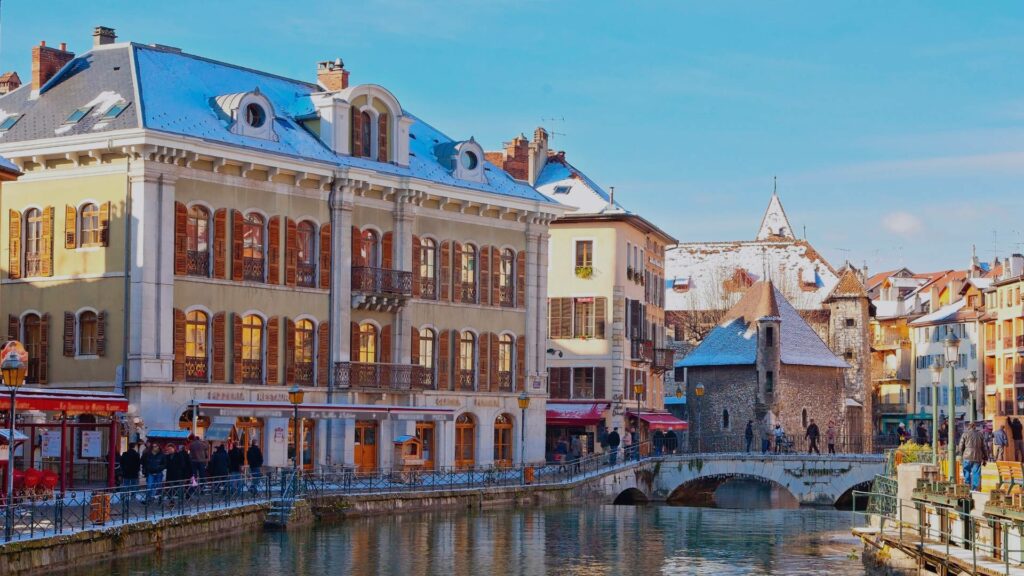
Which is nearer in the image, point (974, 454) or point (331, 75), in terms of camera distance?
point (974, 454)

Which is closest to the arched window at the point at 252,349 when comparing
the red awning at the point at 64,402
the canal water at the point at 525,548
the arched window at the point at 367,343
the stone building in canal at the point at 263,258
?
the stone building in canal at the point at 263,258

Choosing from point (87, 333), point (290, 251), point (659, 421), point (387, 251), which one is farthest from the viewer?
point (659, 421)

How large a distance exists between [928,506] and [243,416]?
21.5 metres

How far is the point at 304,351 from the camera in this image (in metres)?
49.9

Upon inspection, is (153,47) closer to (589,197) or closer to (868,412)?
(589,197)

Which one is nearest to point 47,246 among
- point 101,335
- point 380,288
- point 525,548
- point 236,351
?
point 101,335

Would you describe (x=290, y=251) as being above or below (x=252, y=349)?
above

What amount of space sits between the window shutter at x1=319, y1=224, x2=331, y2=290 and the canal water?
8.59m

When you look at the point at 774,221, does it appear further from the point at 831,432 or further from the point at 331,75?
the point at 331,75

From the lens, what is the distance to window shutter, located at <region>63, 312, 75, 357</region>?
46188 millimetres

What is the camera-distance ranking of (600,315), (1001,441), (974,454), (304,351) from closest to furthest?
1. (974,454)
2. (1001,441)
3. (304,351)
4. (600,315)

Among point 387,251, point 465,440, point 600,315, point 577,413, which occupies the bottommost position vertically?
point 465,440

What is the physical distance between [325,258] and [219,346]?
15.4 feet

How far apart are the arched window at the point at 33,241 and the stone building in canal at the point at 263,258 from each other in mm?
53
